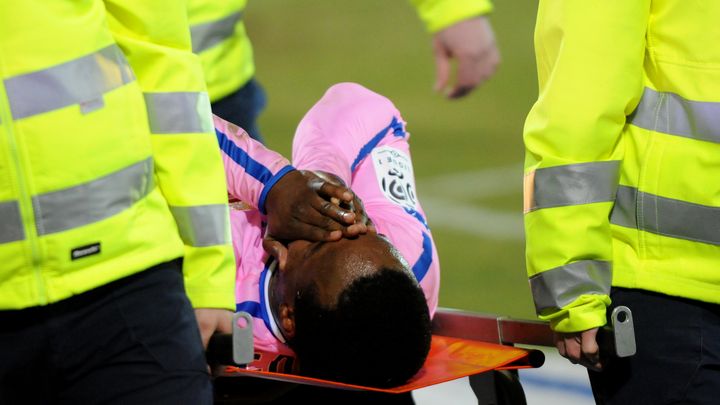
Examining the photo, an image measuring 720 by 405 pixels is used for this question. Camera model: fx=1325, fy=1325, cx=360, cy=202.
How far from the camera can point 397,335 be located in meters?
2.94

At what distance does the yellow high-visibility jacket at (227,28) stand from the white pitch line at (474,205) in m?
2.52

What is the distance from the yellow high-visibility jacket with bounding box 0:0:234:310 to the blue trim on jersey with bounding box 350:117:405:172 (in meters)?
1.16

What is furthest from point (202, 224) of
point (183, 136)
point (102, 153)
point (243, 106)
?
point (243, 106)

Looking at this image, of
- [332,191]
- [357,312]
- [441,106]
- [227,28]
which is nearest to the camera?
[357,312]

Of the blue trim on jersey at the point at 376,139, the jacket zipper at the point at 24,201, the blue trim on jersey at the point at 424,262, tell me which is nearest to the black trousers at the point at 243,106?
the blue trim on jersey at the point at 376,139

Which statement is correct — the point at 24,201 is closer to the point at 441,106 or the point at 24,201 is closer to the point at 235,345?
the point at 235,345

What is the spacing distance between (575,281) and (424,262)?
0.90m

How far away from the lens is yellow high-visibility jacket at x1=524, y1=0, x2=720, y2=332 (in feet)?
7.89

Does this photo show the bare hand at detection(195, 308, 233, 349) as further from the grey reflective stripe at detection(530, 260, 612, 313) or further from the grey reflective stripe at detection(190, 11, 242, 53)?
the grey reflective stripe at detection(190, 11, 242, 53)

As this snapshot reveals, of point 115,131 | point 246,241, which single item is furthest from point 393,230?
point 115,131

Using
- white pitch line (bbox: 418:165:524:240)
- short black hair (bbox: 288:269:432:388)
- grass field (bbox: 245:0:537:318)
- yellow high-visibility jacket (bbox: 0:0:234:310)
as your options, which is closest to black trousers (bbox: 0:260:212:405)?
yellow high-visibility jacket (bbox: 0:0:234:310)

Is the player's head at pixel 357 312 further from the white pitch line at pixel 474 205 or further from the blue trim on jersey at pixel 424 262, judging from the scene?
the white pitch line at pixel 474 205

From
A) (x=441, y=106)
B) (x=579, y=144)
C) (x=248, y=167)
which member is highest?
(x=579, y=144)

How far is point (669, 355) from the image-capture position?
244 centimetres
